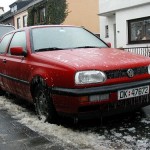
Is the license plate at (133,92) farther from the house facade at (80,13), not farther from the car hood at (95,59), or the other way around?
the house facade at (80,13)

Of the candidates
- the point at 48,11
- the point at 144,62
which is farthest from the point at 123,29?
the point at 144,62

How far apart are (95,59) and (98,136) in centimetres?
112

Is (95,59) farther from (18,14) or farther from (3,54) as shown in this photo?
(18,14)

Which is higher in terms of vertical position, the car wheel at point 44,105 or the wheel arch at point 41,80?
the wheel arch at point 41,80

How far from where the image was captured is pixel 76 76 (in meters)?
4.84

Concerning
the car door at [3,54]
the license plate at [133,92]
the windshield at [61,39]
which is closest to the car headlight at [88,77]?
the license plate at [133,92]

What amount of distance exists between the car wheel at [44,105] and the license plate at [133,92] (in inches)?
40.1

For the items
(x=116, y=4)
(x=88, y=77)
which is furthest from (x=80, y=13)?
(x=88, y=77)

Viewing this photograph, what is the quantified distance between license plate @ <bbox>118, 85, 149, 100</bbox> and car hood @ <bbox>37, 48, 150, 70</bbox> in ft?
1.10

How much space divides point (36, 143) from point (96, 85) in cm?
109

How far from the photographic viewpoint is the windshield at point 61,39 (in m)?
6.11

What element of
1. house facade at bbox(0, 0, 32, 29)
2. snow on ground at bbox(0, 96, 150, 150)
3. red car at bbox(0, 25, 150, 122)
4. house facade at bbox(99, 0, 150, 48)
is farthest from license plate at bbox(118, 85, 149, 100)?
house facade at bbox(0, 0, 32, 29)

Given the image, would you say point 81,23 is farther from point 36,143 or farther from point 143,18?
point 36,143

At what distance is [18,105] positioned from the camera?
7.31m
